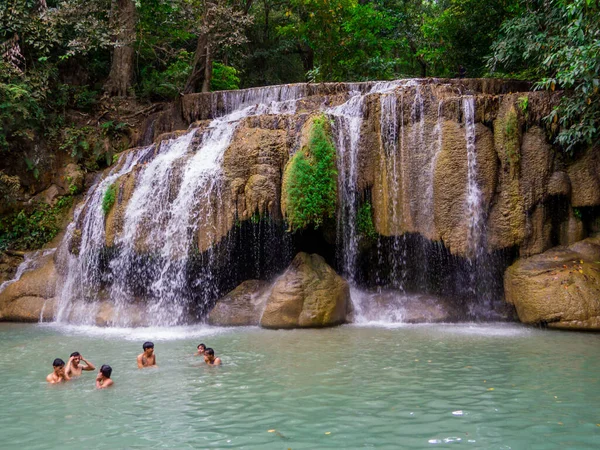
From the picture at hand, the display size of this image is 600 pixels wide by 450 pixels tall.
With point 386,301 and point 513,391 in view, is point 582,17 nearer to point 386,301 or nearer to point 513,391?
point 386,301

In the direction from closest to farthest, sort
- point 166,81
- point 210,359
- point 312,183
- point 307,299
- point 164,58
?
point 210,359, point 307,299, point 312,183, point 166,81, point 164,58

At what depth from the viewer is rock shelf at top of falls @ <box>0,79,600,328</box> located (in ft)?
39.9

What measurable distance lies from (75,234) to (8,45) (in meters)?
7.31

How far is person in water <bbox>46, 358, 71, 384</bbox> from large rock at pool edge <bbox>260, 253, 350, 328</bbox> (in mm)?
4684

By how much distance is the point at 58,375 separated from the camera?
24.7ft

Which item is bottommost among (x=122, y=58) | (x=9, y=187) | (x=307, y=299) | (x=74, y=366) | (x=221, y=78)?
(x=74, y=366)

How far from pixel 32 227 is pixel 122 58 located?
23.4 ft

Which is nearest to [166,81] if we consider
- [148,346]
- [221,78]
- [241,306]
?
[221,78]

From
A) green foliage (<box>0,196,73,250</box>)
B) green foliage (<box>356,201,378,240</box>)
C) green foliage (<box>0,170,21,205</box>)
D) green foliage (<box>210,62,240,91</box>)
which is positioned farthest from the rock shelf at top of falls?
green foliage (<box>210,62,240,91</box>)

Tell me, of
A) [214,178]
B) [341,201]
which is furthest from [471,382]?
[214,178]

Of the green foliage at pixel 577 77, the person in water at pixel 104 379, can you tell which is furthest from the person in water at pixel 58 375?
the green foliage at pixel 577 77

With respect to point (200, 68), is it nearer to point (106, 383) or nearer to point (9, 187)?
point (9, 187)

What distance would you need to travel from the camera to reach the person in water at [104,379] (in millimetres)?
7156

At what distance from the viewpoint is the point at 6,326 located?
42.6ft
